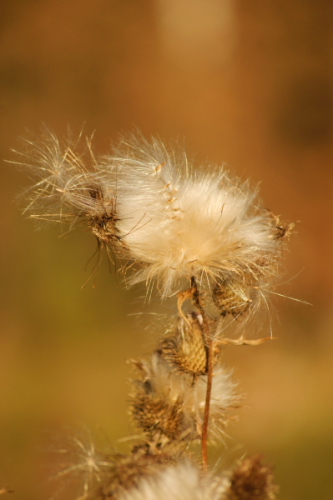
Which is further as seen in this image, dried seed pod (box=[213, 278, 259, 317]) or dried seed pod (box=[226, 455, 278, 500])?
dried seed pod (box=[213, 278, 259, 317])

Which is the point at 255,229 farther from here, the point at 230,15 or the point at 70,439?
the point at 230,15

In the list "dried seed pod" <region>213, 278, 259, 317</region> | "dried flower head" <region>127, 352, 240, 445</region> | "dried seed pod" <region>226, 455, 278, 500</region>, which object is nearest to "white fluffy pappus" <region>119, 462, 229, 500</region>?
"dried seed pod" <region>226, 455, 278, 500</region>

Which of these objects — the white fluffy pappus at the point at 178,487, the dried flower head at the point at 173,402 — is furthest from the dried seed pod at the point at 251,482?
the dried flower head at the point at 173,402

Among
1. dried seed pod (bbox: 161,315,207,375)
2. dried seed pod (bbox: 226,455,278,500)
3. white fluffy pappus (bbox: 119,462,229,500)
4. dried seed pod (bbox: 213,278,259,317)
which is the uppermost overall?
dried seed pod (bbox: 213,278,259,317)

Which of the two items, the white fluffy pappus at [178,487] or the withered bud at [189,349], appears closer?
the white fluffy pappus at [178,487]

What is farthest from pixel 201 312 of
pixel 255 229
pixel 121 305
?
pixel 121 305

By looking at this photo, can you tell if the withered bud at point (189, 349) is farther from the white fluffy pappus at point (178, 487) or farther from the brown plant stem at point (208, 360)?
the white fluffy pappus at point (178, 487)

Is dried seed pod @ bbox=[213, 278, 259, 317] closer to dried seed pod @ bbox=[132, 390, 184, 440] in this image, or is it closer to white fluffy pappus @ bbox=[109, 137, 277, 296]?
white fluffy pappus @ bbox=[109, 137, 277, 296]
